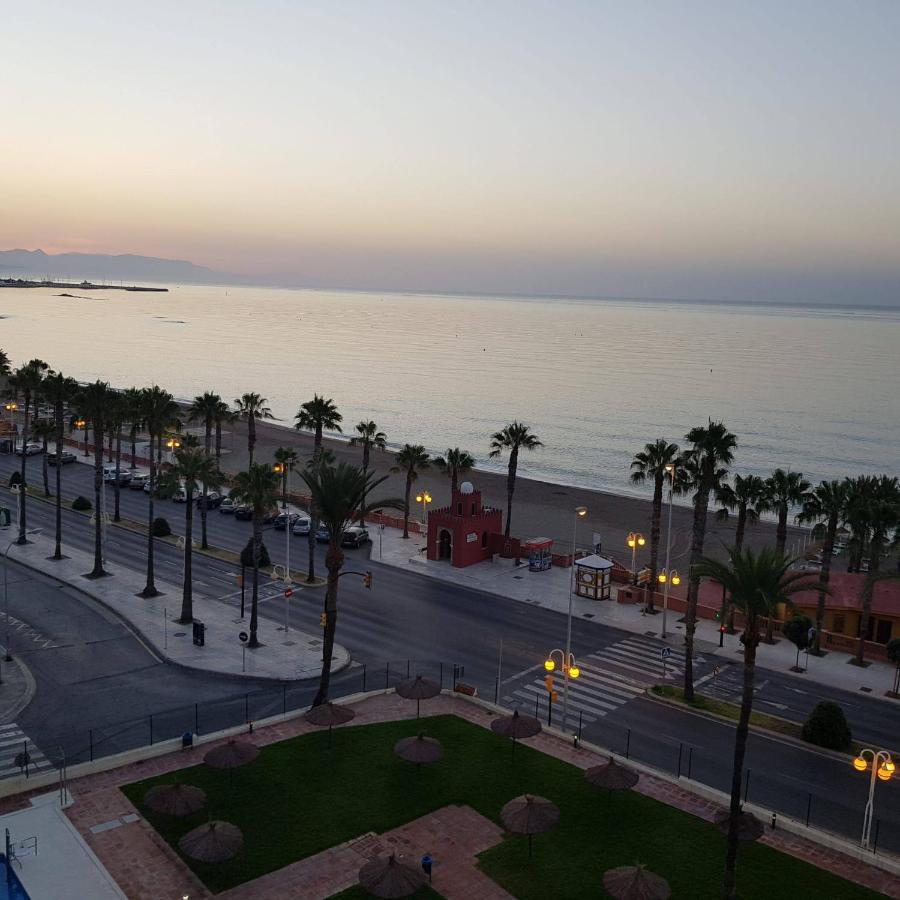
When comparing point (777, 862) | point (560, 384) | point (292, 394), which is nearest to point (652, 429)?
point (560, 384)

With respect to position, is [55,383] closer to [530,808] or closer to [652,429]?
[530,808]

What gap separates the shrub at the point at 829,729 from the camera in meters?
33.2

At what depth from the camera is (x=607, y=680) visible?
3975 centimetres

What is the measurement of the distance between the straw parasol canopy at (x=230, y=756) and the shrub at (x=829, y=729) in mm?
21733

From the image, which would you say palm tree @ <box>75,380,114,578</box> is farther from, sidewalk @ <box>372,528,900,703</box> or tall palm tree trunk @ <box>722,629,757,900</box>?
tall palm tree trunk @ <box>722,629,757,900</box>

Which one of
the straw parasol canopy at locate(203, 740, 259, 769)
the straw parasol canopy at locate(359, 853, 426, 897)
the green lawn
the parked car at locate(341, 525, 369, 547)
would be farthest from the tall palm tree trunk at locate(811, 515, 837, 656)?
the parked car at locate(341, 525, 369, 547)

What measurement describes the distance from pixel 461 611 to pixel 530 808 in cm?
2535

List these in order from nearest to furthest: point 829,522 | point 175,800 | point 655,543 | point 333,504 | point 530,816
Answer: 1. point 530,816
2. point 175,800
3. point 333,504
4. point 829,522
5. point 655,543

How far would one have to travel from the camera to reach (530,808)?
24.1 m

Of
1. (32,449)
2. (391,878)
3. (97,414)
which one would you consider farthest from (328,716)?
(32,449)

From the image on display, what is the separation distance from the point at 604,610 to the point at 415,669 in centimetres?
1541

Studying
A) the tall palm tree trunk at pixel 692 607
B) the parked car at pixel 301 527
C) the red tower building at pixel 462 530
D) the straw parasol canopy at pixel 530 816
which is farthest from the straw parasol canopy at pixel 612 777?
the parked car at pixel 301 527

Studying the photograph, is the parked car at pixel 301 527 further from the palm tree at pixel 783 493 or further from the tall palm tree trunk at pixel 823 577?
the tall palm tree trunk at pixel 823 577

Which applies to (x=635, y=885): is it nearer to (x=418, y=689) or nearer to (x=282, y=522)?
(x=418, y=689)
